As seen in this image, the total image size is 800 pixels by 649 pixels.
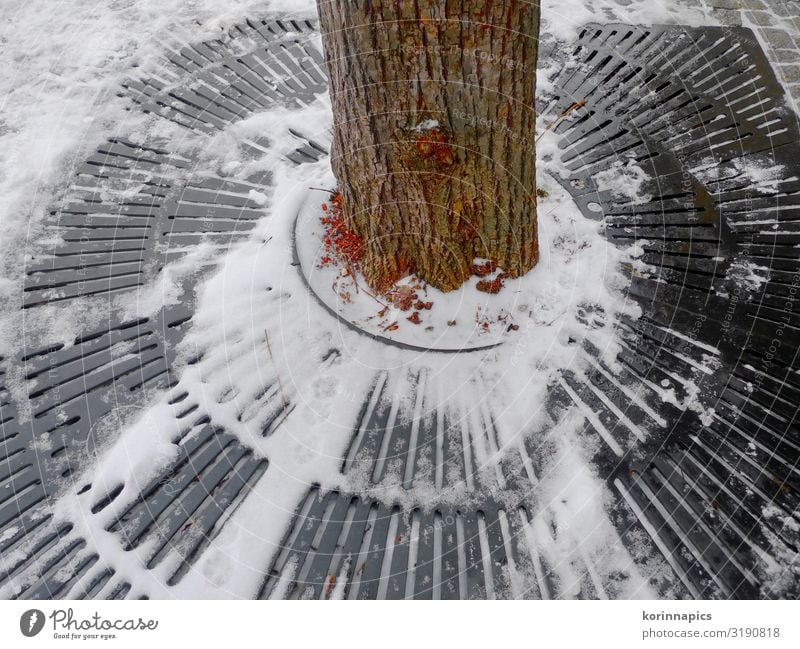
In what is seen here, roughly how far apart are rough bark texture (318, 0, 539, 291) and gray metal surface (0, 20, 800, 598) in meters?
0.46

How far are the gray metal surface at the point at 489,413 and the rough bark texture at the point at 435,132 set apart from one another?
1.51ft

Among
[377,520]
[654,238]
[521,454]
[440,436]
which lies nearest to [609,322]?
[654,238]

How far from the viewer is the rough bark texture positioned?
146 centimetres

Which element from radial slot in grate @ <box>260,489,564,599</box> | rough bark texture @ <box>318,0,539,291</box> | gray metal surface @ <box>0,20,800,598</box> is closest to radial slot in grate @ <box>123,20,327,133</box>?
gray metal surface @ <box>0,20,800,598</box>

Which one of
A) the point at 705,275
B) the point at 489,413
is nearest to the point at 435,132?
Result: the point at 489,413

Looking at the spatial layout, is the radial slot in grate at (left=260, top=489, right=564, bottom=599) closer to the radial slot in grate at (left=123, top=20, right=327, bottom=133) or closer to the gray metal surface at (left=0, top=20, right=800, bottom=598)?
the gray metal surface at (left=0, top=20, right=800, bottom=598)

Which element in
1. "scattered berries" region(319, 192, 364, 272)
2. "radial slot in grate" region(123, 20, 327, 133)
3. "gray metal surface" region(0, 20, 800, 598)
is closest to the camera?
"gray metal surface" region(0, 20, 800, 598)

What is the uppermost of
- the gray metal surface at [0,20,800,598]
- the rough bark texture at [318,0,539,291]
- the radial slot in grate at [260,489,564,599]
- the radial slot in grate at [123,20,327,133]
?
the radial slot in grate at [123,20,327,133]

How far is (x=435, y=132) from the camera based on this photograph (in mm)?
1617

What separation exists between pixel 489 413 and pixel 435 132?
0.87 m

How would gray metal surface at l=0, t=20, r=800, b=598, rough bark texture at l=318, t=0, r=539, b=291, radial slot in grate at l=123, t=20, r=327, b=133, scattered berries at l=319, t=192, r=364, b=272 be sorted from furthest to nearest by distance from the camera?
radial slot in grate at l=123, t=20, r=327, b=133 → scattered berries at l=319, t=192, r=364, b=272 → gray metal surface at l=0, t=20, r=800, b=598 → rough bark texture at l=318, t=0, r=539, b=291

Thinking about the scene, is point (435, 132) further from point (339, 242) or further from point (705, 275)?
point (705, 275)

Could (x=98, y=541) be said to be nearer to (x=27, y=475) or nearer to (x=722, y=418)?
(x=27, y=475)

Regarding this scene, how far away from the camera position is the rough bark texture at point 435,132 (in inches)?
57.3
